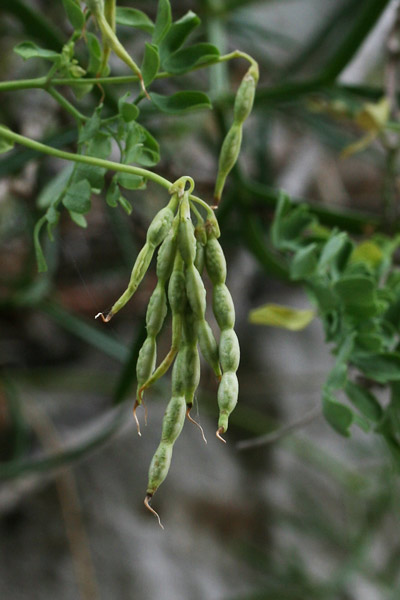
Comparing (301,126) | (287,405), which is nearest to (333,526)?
(287,405)

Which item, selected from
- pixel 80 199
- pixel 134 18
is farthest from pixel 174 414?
pixel 134 18

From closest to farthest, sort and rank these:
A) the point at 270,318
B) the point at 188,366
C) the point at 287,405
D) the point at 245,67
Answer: the point at 188,366
the point at 270,318
the point at 287,405
the point at 245,67

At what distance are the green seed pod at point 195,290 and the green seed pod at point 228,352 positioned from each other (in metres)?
0.02

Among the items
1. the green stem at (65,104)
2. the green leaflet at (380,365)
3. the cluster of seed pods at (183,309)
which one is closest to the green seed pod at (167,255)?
the cluster of seed pods at (183,309)

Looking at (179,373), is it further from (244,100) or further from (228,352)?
(244,100)

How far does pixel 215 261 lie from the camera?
0.28m

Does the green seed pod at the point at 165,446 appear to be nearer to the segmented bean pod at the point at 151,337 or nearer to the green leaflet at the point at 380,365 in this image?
the segmented bean pod at the point at 151,337

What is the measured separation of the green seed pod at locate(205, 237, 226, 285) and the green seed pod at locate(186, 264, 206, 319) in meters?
0.02

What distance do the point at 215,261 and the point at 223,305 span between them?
2cm

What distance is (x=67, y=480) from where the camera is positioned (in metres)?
1.05

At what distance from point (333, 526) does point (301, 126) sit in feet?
2.40

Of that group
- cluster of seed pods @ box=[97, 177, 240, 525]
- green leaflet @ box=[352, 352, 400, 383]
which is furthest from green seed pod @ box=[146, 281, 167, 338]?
green leaflet @ box=[352, 352, 400, 383]

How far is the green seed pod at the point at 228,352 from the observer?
0.28m

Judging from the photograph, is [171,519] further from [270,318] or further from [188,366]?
[188,366]
